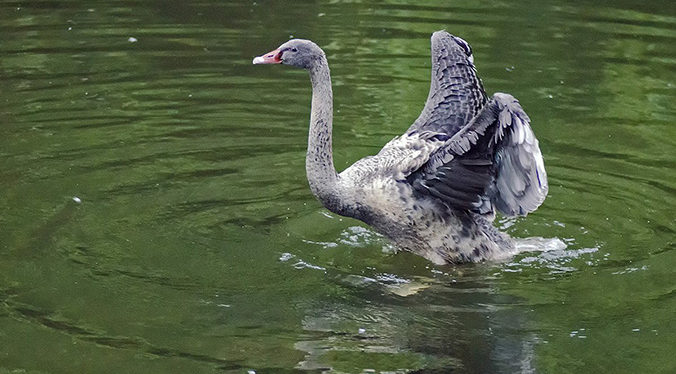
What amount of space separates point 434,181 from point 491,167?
36 cm

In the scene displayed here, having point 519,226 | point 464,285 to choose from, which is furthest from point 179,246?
point 519,226

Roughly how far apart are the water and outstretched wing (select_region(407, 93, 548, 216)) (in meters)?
0.47

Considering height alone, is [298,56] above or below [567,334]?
above

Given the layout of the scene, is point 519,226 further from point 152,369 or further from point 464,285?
point 152,369

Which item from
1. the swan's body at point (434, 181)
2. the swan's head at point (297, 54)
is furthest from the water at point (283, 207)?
the swan's head at point (297, 54)

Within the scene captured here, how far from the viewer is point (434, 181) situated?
722 cm

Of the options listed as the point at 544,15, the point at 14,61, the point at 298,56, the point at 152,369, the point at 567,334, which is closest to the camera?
the point at 152,369

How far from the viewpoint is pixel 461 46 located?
8.34 m

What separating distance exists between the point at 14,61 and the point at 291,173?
394cm

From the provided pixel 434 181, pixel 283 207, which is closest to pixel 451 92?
pixel 434 181

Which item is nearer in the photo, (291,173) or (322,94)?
(322,94)

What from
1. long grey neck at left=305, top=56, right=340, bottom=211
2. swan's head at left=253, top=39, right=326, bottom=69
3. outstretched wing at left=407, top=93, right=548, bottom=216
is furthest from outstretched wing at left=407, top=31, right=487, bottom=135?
swan's head at left=253, top=39, right=326, bottom=69

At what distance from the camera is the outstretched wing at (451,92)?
310 inches

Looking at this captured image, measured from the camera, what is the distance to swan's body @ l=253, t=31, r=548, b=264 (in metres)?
6.98
